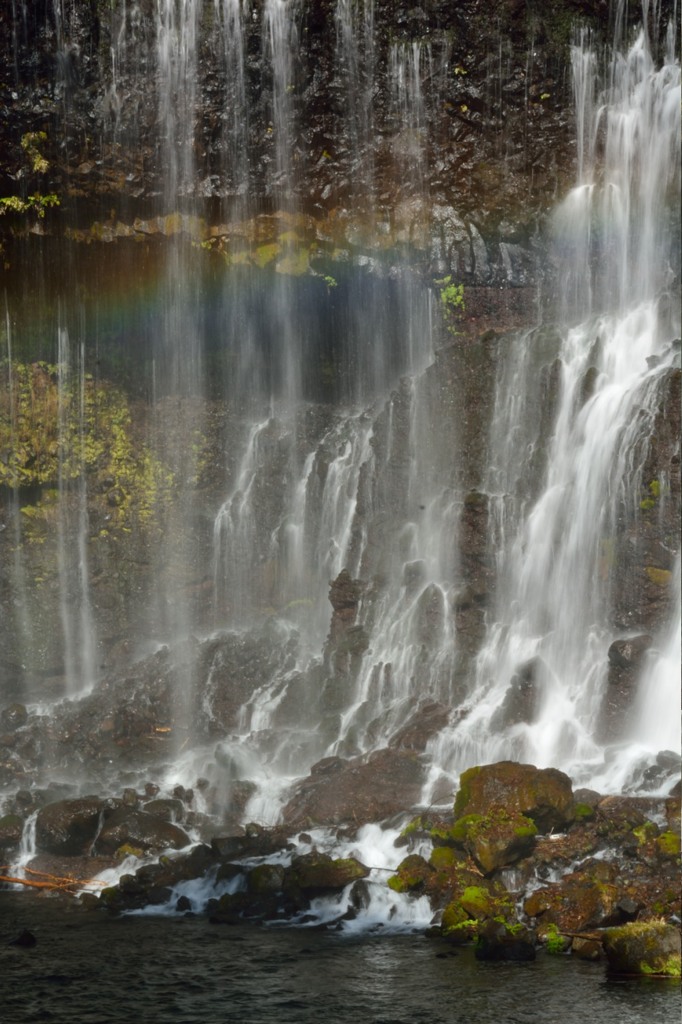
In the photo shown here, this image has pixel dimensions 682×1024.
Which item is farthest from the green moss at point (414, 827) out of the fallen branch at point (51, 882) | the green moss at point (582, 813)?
the fallen branch at point (51, 882)

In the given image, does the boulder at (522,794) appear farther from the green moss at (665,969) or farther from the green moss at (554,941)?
the green moss at (665,969)

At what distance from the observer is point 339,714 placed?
23.4 meters

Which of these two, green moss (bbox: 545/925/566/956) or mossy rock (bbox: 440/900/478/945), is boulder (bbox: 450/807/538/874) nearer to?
mossy rock (bbox: 440/900/478/945)

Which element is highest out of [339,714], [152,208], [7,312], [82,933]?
[152,208]

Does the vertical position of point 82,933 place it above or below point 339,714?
below

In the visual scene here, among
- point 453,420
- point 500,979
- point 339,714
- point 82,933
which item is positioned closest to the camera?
point 500,979

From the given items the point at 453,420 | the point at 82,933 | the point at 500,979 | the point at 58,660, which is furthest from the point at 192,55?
the point at 500,979

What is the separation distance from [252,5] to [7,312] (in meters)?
9.81

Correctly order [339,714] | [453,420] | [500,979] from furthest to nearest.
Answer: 1. [453,420]
2. [339,714]
3. [500,979]

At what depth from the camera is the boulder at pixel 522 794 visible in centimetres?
1672

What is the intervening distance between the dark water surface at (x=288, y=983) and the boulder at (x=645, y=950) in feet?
0.88

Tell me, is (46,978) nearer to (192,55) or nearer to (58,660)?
(58,660)

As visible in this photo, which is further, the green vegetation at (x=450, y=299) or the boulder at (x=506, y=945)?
the green vegetation at (x=450, y=299)

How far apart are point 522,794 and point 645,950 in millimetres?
3482
